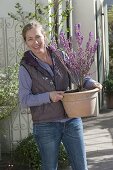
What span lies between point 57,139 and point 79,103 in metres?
0.35

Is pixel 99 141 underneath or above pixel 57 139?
underneath

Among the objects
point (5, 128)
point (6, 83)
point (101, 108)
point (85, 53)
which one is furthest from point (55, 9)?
point (101, 108)

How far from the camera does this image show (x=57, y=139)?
3.46 m

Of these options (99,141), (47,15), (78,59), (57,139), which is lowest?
(99,141)

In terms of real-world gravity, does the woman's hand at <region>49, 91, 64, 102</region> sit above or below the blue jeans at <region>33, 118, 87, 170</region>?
above

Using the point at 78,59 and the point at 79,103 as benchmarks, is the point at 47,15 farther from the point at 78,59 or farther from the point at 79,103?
the point at 79,103

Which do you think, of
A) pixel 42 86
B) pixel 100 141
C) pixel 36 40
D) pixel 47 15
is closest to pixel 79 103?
Result: pixel 42 86

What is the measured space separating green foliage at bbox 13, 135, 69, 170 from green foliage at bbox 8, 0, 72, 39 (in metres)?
1.51

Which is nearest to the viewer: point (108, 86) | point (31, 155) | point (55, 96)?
point (55, 96)

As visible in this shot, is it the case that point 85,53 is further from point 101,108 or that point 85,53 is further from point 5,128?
point 101,108

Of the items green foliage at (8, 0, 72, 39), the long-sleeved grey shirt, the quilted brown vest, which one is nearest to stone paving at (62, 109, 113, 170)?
green foliage at (8, 0, 72, 39)

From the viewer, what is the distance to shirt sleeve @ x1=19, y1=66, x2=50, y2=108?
3.29 m

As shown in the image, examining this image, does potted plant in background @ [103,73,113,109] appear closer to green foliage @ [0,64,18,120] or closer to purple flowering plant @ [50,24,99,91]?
green foliage @ [0,64,18,120]

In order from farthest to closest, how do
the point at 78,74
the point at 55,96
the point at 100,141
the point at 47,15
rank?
the point at 100,141
the point at 47,15
the point at 78,74
the point at 55,96
